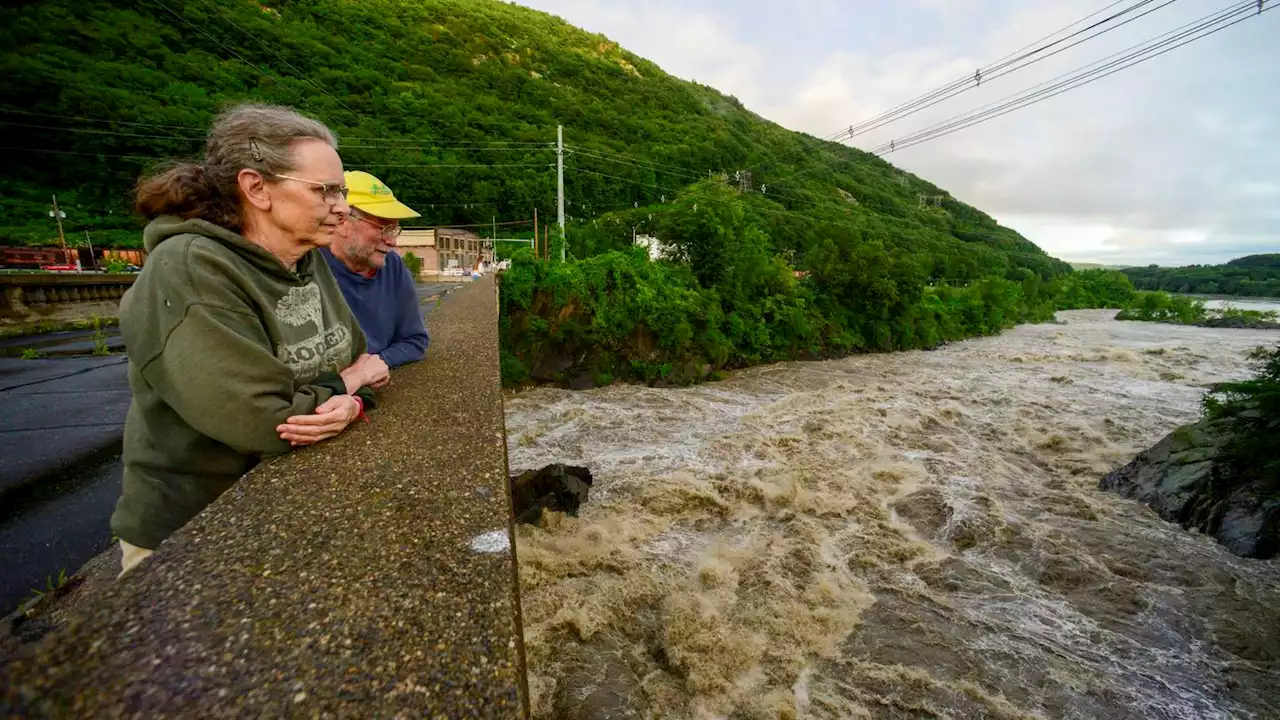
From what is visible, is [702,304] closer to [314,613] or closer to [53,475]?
[53,475]

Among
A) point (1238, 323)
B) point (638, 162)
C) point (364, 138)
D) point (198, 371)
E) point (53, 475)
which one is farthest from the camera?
point (638, 162)

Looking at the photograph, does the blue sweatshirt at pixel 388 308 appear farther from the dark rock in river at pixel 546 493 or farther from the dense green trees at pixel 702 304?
the dense green trees at pixel 702 304

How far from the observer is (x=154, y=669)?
89cm

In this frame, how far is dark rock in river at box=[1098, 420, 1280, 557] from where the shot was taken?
547 centimetres

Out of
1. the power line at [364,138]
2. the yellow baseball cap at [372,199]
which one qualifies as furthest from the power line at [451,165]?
the yellow baseball cap at [372,199]

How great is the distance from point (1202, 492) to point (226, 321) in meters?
9.57

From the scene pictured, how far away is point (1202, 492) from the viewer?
6.25 meters

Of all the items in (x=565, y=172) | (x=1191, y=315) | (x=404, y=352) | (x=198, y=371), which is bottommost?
(x=1191, y=315)

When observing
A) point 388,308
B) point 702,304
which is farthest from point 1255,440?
point 702,304

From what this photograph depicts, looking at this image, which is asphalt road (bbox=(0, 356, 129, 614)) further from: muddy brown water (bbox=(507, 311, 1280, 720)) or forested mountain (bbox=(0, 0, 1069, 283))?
forested mountain (bbox=(0, 0, 1069, 283))

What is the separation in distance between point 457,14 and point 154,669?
125 meters

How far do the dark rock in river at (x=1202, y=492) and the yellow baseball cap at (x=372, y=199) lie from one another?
8.71 meters

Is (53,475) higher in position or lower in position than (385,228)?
lower

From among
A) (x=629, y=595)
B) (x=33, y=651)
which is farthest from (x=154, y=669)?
(x=629, y=595)
